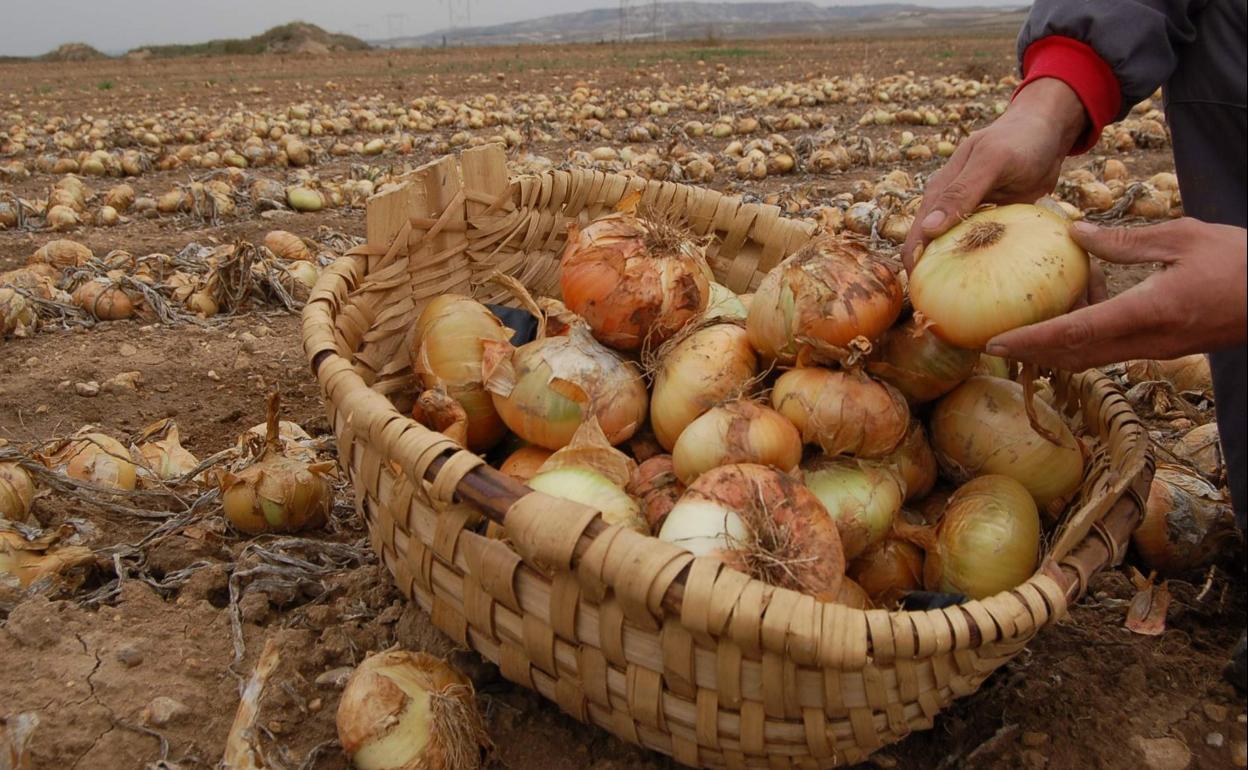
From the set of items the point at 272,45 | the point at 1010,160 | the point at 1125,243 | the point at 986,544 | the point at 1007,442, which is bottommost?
the point at 986,544

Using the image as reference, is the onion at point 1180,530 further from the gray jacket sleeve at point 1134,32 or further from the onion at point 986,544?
the gray jacket sleeve at point 1134,32

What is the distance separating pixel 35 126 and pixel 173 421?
11.1 metres

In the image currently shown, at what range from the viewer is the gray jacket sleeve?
1.60 m

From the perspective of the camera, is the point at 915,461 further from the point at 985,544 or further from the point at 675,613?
the point at 675,613

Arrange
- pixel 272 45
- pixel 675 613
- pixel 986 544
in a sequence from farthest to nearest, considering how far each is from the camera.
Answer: pixel 272 45
pixel 986 544
pixel 675 613

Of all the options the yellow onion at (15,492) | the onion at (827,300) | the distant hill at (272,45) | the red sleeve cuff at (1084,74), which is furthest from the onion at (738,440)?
the distant hill at (272,45)

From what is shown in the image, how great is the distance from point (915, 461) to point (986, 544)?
0.23 m

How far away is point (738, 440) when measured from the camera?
143cm

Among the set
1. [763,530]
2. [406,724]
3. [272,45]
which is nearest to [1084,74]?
[763,530]

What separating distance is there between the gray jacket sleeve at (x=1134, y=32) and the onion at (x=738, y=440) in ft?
3.09

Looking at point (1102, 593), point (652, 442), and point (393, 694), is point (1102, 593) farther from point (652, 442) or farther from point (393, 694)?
point (393, 694)

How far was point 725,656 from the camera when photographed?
1093 mm

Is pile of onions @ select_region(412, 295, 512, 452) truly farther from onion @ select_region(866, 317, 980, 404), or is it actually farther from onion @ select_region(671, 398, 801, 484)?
onion @ select_region(866, 317, 980, 404)

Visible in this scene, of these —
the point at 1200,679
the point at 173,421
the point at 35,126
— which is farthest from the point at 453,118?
the point at 1200,679
